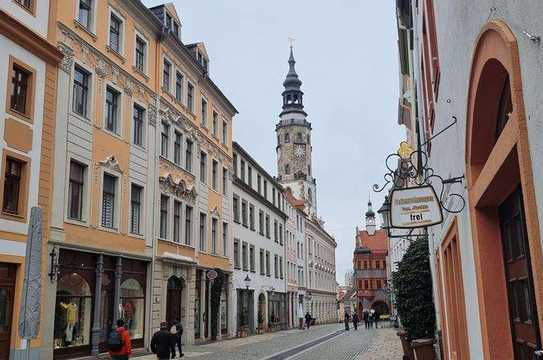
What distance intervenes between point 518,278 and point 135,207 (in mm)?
21715

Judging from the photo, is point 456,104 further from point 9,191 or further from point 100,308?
point 100,308

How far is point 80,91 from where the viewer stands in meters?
21.3

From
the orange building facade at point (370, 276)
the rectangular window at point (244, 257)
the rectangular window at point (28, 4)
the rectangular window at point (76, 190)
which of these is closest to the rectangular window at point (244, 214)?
the rectangular window at point (244, 257)

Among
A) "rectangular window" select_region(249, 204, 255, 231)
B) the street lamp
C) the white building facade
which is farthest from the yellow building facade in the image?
"rectangular window" select_region(249, 204, 255, 231)

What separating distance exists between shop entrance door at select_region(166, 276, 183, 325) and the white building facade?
30.8ft

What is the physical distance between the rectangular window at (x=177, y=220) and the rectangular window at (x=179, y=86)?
5425mm

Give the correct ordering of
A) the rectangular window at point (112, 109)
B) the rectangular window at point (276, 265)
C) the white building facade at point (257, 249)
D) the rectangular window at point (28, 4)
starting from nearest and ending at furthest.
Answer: the rectangular window at point (28, 4) → the rectangular window at point (112, 109) → the white building facade at point (257, 249) → the rectangular window at point (276, 265)

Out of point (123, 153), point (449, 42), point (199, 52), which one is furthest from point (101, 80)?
point (449, 42)

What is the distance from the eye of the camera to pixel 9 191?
17000mm

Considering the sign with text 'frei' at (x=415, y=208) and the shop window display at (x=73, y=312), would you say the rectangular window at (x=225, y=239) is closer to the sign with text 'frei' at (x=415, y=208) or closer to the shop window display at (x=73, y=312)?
the shop window display at (x=73, y=312)

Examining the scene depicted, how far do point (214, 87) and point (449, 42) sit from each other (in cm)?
3011

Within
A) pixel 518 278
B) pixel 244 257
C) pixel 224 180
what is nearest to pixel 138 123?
pixel 224 180

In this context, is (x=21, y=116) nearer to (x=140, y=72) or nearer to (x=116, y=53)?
(x=116, y=53)

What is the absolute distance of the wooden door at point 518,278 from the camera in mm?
4318
